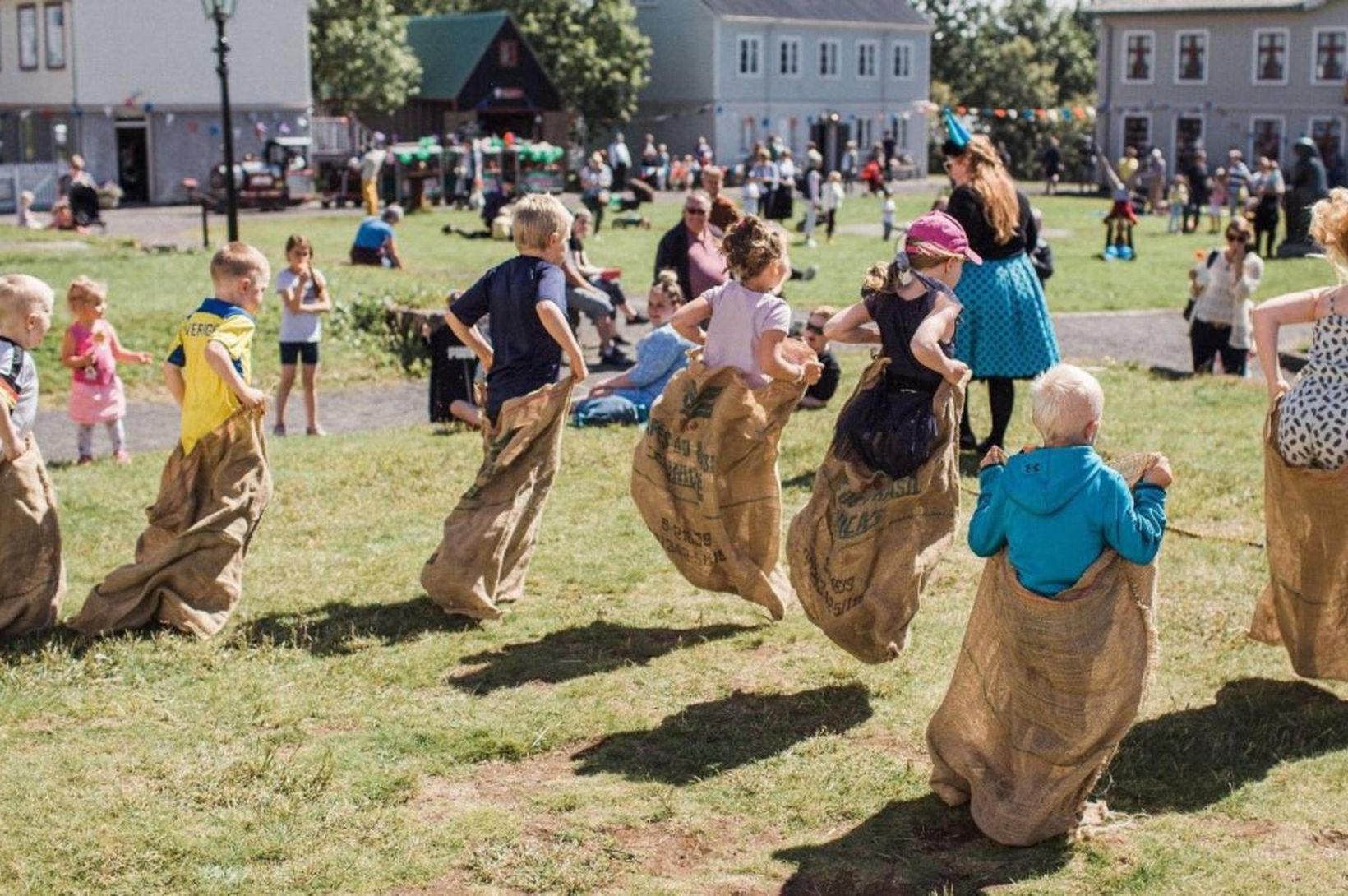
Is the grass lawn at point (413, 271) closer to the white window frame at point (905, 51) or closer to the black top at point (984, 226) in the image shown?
the black top at point (984, 226)

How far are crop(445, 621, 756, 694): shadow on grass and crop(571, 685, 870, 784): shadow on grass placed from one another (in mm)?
648

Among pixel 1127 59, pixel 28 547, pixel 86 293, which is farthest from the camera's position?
Result: pixel 1127 59

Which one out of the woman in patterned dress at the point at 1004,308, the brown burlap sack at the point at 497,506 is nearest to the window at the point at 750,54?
the woman in patterned dress at the point at 1004,308

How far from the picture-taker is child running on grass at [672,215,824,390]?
685cm

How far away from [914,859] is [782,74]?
54480mm

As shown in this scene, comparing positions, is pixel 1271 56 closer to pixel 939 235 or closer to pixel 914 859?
pixel 939 235

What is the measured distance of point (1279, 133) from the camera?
51.1m

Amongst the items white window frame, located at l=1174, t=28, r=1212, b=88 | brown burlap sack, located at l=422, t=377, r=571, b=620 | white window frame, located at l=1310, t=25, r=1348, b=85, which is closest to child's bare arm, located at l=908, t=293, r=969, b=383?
brown burlap sack, located at l=422, t=377, r=571, b=620

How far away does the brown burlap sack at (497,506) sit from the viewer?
24.4 feet

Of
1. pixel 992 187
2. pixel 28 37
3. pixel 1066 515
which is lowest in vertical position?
pixel 1066 515

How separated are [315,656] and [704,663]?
1.59 m

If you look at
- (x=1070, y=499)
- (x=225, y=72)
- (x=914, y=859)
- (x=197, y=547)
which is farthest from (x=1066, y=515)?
(x=225, y=72)

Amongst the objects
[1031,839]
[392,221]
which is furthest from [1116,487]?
[392,221]

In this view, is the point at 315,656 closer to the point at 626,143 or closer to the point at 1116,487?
the point at 1116,487
